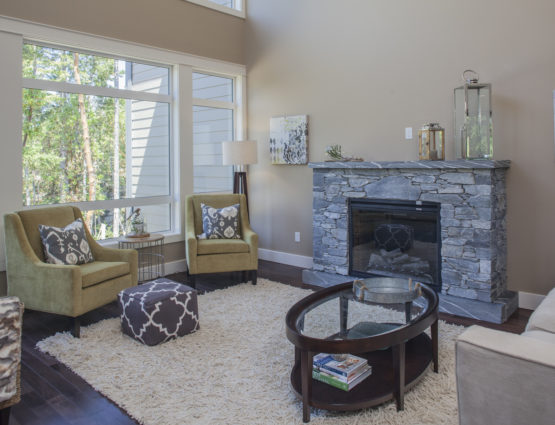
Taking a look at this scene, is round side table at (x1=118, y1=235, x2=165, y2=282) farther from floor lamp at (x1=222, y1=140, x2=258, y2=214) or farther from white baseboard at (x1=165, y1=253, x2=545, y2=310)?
floor lamp at (x1=222, y1=140, x2=258, y2=214)

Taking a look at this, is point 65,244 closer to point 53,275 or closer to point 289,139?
point 53,275

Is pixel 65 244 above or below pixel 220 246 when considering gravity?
above

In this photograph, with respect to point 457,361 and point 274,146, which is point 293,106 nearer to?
point 274,146

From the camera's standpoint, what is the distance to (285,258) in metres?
5.56

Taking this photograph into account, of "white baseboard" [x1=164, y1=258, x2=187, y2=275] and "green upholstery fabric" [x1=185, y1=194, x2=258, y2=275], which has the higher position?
"green upholstery fabric" [x1=185, y1=194, x2=258, y2=275]

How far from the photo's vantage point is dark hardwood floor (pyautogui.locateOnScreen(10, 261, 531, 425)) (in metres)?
2.22

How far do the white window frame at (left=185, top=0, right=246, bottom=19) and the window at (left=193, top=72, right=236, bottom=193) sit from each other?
2.62 feet

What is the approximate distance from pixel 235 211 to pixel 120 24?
7.43 ft

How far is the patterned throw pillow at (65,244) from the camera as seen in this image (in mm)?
3529

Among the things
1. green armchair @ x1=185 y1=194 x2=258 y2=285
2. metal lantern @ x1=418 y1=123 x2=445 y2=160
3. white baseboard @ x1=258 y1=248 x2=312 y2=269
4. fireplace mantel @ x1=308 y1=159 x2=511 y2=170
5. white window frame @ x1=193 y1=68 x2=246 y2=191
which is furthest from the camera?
white window frame @ x1=193 y1=68 x2=246 y2=191

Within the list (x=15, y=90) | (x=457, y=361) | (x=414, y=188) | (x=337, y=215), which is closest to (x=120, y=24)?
(x=15, y=90)

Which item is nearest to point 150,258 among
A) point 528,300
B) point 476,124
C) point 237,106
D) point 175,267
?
point 175,267

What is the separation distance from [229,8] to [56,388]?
4786mm

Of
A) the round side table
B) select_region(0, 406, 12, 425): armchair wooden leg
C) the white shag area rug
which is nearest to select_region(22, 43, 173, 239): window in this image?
the round side table
